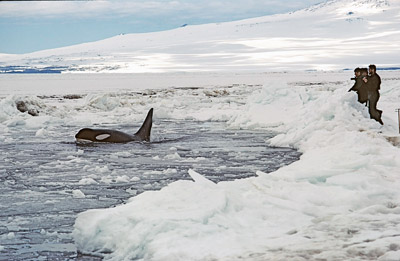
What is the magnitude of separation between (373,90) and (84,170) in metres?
7.37

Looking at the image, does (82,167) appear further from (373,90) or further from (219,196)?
(373,90)

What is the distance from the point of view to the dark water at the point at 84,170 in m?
7.02

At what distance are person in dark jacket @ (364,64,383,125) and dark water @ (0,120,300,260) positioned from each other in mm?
2768

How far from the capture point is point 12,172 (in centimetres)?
1145

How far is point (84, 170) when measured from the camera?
11.5m

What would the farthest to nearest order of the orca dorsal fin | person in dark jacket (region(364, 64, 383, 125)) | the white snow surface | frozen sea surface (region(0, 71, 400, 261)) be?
1. the orca dorsal fin
2. person in dark jacket (region(364, 64, 383, 125))
3. frozen sea surface (region(0, 71, 400, 261))
4. the white snow surface

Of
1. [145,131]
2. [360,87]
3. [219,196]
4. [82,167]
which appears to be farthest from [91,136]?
[219,196]

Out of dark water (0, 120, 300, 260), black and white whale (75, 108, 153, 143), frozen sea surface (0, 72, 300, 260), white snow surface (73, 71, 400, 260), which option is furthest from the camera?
black and white whale (75, 108, 153, 143)

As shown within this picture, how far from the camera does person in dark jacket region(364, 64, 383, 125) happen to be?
1495 centimetres

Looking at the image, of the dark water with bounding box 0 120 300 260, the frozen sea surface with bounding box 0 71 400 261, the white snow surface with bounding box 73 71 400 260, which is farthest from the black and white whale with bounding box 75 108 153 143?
the white snow surface with bounding box 73 71 400 260

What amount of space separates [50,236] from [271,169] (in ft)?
17.3

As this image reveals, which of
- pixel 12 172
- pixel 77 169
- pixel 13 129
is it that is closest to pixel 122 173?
pixel 77 169

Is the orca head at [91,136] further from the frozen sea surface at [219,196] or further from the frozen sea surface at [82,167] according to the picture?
the frozen sea surface at [219,196]

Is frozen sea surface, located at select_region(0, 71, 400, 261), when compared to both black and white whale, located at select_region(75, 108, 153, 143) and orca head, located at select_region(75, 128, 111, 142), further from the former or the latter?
orca head, located at select_region(75, 128, 111, 142)
